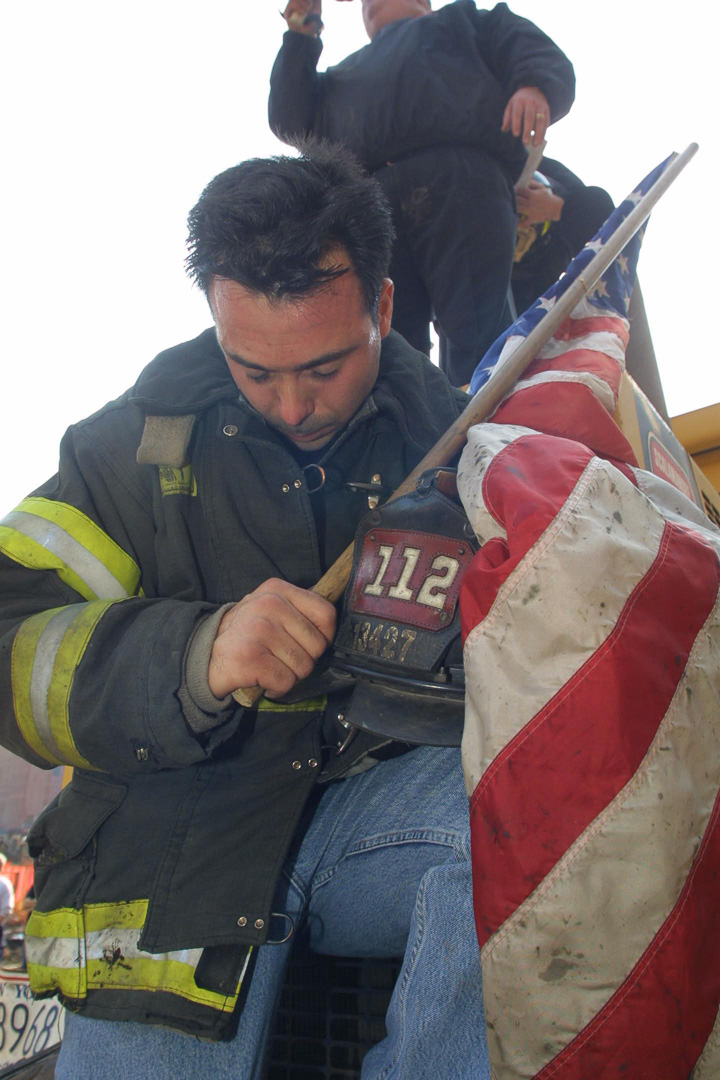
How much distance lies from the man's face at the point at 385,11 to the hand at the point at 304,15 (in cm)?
24

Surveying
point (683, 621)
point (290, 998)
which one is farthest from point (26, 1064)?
point (683, 621)

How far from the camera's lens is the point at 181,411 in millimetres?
1246

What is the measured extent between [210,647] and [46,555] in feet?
1.11

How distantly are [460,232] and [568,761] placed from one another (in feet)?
5.10

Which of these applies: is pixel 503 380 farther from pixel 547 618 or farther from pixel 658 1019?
pixel 658 1019

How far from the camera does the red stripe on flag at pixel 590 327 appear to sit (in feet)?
4.67

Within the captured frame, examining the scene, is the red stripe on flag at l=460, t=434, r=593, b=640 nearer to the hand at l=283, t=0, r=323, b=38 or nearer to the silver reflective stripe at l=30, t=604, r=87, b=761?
the silver reflective stripe at l=30, t=604, r=87, b=761

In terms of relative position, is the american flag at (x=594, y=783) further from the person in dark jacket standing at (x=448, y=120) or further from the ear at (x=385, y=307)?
the person in dark jacket standing at (x=448, y=120)

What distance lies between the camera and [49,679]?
1.02m

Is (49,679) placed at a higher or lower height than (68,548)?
lower

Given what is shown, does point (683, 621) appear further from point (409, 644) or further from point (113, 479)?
point (113, 479)

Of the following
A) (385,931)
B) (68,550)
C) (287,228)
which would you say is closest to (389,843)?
(385,931)

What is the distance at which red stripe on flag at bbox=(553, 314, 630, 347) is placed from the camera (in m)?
1.42

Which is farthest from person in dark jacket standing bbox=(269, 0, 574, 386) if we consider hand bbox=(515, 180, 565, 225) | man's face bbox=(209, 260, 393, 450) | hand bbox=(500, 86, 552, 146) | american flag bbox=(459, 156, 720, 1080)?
american flag bbox=(459, 156, 720, 1080)
